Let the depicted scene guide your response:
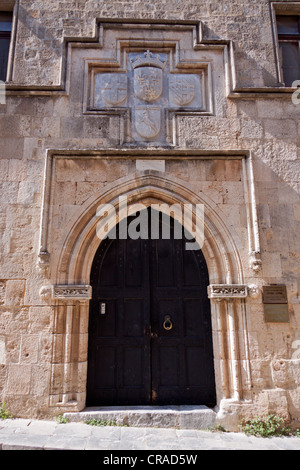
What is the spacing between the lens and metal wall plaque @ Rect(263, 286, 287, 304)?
13.6 feet

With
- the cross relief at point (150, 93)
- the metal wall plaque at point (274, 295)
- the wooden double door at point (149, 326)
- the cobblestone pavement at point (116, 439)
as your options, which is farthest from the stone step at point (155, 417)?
the cross relief at point (150, 93)

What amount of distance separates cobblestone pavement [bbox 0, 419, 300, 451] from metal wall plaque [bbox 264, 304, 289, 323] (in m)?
1.31

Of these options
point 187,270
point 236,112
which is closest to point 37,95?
point 236,112

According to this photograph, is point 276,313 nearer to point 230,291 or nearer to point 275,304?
point 275,304

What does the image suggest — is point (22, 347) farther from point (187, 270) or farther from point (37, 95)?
point (37, 95)

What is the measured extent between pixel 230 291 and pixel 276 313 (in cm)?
65

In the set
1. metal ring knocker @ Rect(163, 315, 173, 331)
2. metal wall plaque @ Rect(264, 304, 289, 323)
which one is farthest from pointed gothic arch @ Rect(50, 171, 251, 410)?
metal ring knocker @ Rect(163, 315, 173, 331)

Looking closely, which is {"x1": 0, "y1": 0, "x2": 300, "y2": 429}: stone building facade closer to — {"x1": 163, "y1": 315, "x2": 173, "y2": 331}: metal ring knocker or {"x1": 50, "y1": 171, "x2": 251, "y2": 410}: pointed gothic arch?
{"x1": 50, "y1": 171, "x2": 251, "y2": 410}: pointed gothic arch

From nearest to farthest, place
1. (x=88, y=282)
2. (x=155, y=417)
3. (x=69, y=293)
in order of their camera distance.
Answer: (x=155, y=417), (x=69, y=293), (x=88, y=282)

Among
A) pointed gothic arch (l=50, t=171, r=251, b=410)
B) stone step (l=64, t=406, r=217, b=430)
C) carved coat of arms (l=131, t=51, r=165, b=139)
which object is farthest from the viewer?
carved coat of arms (l=131, t=51, r=165, b=139)

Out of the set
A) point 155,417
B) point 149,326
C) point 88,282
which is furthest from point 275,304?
point 88,282

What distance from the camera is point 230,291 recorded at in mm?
4152

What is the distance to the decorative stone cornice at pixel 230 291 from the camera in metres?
4.13
